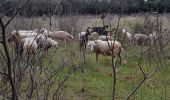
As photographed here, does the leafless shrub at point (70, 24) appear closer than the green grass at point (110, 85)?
No

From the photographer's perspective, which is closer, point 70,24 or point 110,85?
point 110,85

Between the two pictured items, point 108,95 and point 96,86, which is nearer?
point 108,95

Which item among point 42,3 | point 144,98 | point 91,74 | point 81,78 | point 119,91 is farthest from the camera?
point 91,74

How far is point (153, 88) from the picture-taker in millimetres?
8961

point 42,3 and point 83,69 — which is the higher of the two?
→ point 42,3

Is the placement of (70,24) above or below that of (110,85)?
below

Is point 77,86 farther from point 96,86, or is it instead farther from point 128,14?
point 128,14

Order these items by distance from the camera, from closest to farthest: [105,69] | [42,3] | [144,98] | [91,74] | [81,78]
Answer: [42,3], [144,98], [81,78], [91,74], [105,69]

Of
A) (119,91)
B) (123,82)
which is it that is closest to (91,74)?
(123,82)

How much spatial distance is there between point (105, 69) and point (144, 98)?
12.9ft

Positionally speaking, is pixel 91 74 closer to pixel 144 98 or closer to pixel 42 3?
pixel 144 98

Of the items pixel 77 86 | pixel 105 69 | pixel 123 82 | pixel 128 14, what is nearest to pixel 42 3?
pixel 77 86

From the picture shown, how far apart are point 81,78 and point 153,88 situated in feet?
7.84

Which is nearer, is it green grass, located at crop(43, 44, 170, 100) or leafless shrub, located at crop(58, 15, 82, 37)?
green grass, located at crop(43, 44, 170, 100)
